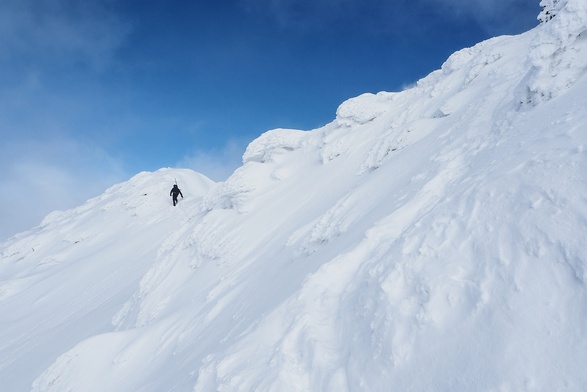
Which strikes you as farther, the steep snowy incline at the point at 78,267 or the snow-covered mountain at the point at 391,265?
the steep snowy incline at the point at 78,267

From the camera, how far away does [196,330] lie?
9.80 metres

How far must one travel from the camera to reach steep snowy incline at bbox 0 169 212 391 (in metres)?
16.4

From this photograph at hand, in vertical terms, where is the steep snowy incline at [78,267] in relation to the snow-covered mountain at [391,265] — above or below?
above

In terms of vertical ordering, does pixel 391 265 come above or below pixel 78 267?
below

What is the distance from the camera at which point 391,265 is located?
5.48 metres

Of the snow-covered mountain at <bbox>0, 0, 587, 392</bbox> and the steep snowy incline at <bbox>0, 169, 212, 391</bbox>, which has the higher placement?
the steep snowy incline at <bbox>0, 169, 212, 391</bbox>

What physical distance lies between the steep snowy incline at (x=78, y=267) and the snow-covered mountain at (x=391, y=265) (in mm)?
283

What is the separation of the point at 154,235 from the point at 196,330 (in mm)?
18359

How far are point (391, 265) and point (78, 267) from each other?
2675 cm

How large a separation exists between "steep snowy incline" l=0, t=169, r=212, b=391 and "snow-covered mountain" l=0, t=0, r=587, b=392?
11.1 inches

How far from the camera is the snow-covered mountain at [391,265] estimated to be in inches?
160

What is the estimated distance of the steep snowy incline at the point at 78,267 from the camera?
645 inches

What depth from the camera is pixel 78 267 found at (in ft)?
82.4

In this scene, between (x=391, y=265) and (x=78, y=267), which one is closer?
(x=391, y=265)
